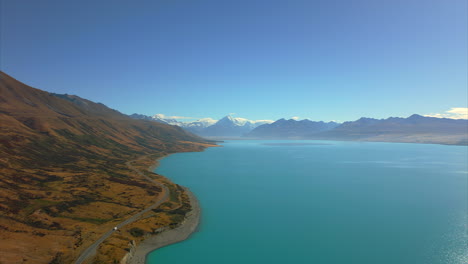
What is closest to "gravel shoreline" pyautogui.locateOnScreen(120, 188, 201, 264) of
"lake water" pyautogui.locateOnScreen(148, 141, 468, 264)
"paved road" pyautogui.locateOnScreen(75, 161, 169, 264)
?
"lake water" pyautogui.locateOnScreen(148, 141, 468, 264)

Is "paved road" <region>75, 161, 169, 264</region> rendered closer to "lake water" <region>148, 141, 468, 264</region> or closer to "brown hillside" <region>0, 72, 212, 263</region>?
"brown hillside" <region>0, 72, 212, 263</region>

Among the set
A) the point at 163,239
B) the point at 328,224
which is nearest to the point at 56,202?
the point at 163,239

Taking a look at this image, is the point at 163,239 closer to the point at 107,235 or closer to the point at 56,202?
the point at 107,235

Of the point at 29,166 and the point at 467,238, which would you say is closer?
the point at 467,238

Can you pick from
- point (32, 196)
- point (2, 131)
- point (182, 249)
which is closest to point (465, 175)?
point (182, 249)

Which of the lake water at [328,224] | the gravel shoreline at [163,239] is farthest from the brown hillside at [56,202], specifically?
the lake water at [328,224]

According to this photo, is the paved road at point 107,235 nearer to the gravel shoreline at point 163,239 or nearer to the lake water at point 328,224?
the gravel shoreline at point 163,239

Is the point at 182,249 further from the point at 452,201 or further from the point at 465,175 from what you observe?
the point at 465,175

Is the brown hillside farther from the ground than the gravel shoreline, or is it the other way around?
the brown hillside
